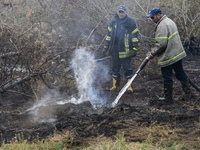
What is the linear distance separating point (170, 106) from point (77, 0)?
20.9 feet

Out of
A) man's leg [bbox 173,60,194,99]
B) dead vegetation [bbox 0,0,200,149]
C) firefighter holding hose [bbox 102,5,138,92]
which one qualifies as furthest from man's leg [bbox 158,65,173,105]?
firefighter holding hose [bbox 102,5,138,92]

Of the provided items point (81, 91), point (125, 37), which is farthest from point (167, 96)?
point (81, 91)

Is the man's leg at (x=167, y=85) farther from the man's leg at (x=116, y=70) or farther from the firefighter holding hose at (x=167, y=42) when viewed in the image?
the man's leg at (x=116, y=70)

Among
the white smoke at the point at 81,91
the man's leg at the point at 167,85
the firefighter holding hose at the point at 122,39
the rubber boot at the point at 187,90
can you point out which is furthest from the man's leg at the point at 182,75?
the white smoke at the point at 81,91

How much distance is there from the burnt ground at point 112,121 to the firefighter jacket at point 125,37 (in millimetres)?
1339

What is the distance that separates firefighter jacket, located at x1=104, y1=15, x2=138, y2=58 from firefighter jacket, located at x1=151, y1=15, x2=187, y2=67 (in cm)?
130

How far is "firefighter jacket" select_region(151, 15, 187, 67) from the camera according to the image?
16.4 feet

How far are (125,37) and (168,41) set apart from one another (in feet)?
5.20

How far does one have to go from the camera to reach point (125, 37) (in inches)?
252

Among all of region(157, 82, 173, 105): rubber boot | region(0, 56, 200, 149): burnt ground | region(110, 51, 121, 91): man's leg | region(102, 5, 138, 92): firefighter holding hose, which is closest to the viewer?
region(0, 56, 200, 149): burnt ground

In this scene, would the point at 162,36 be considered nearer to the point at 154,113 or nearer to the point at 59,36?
the point at 154,113

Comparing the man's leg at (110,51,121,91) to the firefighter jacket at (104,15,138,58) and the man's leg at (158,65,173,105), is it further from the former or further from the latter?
the man's leg at (158,65,173,105)

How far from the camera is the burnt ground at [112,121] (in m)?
3.76

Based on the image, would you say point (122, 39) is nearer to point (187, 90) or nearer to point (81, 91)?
point (81, 91)
